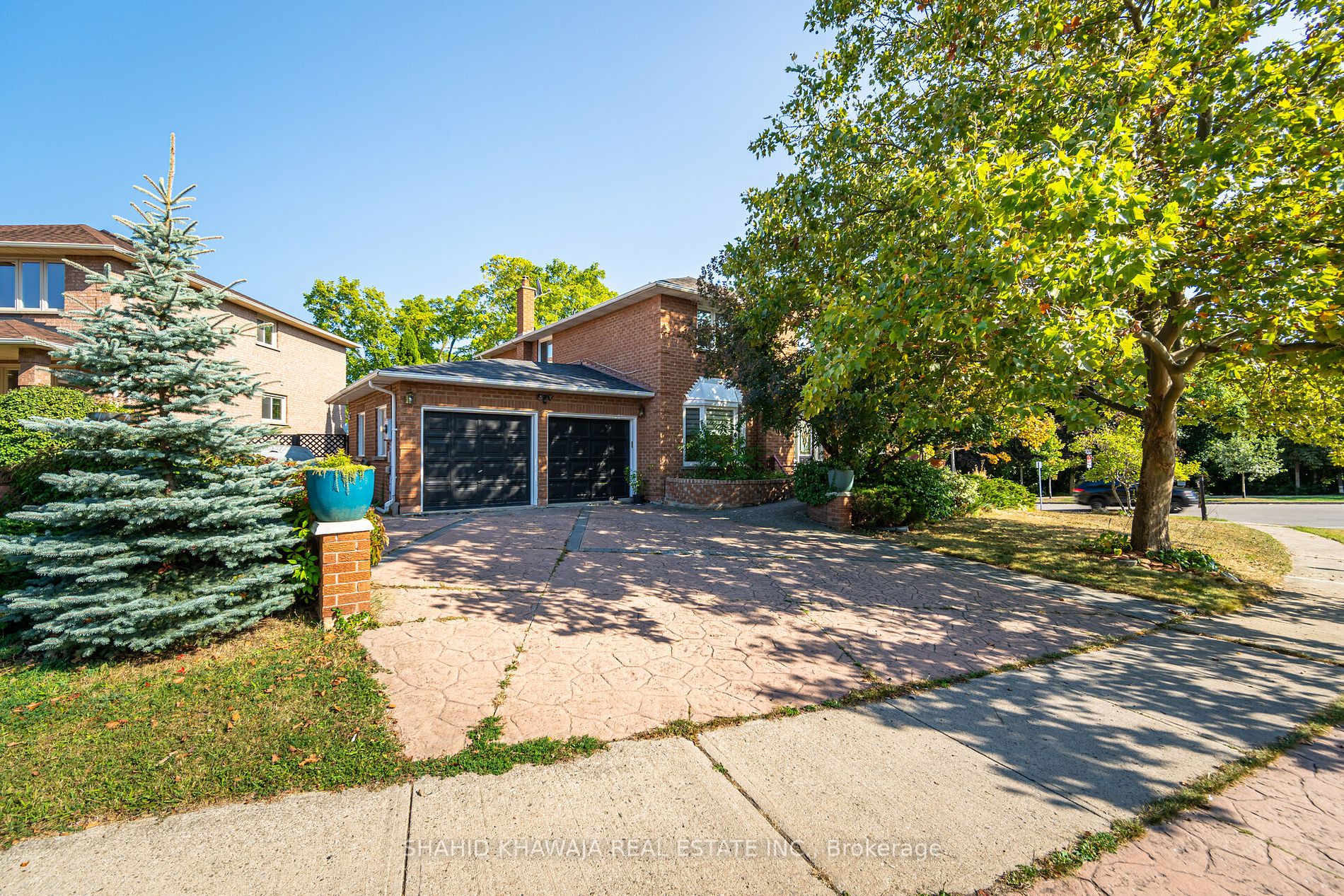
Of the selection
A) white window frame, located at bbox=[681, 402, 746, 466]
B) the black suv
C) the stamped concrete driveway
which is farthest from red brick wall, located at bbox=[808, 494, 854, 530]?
the black suv

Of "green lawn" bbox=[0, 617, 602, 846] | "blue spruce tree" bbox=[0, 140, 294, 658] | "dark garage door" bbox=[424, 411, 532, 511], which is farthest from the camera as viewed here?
"dark garage door" bbox=[424, 411, 532, 511]

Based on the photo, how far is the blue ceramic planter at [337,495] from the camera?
14.5 feet

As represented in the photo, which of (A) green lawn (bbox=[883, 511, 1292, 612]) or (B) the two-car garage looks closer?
(A) green lawn (bbox=[883, 511, 1292, 612])

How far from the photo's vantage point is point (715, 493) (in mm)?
13414

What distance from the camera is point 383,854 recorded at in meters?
2.21

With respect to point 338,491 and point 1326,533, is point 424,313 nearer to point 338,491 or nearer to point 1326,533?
point 338,491

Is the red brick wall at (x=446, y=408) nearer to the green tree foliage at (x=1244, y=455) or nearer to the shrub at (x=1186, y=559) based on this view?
the shrub at (x=1186, y=559)

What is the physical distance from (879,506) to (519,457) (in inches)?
332

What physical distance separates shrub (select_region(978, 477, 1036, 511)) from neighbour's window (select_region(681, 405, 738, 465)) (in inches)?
289

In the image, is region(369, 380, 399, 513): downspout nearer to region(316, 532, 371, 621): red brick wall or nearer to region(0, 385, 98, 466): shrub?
region(0, 385, 98, 466): shrub

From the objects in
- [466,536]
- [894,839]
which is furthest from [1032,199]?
[466,536]

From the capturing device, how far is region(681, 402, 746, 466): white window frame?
14508 mm

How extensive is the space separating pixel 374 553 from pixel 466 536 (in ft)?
8.53

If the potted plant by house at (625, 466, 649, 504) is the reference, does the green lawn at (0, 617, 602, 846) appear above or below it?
below
